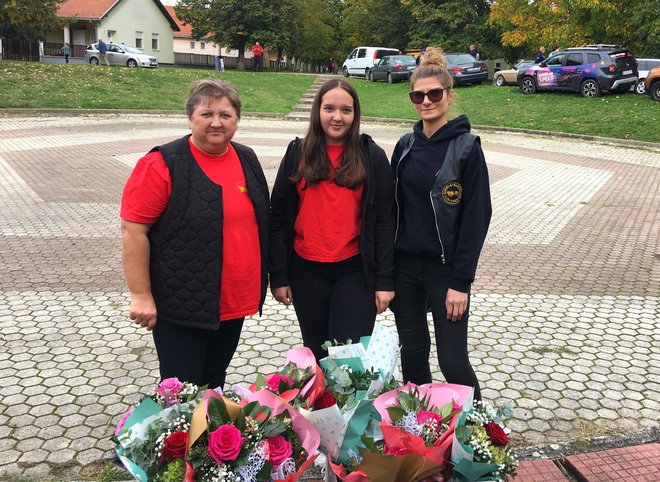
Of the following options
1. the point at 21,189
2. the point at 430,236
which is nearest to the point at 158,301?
the point at 430,236

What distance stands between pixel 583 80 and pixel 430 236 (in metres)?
22.8

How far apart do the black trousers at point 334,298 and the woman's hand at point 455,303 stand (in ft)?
1.26

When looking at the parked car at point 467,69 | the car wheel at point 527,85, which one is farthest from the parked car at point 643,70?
the parked car at point 467,69

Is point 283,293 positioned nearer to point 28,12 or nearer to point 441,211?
point 441,211

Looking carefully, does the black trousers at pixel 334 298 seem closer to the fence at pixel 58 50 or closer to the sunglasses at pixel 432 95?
the sunglasses at pixel 432 95

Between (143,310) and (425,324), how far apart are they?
4.52 feet

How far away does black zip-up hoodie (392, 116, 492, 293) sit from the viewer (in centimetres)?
279

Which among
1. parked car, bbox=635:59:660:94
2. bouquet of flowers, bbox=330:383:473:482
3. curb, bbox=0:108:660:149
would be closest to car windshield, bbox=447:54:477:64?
parked car, bbox=635:59:660:94

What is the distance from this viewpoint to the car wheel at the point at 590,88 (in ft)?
74.5

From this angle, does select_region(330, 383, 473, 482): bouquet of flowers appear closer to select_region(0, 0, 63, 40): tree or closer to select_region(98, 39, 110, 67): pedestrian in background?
select_region(0, 0, 63, 40): tree

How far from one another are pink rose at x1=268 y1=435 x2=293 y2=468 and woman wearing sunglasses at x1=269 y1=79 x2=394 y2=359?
1.07 m

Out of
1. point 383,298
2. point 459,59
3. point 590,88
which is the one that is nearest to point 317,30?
point 459,59

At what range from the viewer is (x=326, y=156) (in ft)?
9.59

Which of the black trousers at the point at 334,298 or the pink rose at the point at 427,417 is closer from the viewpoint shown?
the pink rose at the point at 427,417
